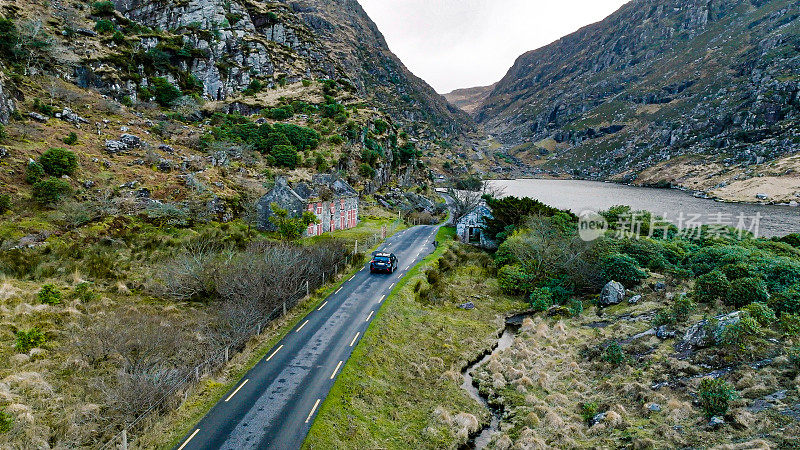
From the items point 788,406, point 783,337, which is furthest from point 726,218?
point 788,406

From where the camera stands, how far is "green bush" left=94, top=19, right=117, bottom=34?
254ft

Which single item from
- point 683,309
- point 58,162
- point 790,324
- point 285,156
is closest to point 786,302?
point 790,324

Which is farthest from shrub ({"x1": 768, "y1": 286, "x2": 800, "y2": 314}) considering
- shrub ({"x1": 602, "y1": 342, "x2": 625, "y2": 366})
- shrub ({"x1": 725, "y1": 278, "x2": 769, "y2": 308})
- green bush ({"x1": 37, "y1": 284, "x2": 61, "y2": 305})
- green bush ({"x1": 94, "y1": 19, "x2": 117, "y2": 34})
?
green bush ({"x1": 94, "y1": 19, "x2": 117, "y2": 34})

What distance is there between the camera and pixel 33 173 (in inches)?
1521

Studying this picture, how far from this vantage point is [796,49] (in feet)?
511

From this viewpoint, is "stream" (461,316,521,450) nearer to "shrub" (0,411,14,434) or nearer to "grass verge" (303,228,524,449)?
"grass verge" (303,228,524,449)

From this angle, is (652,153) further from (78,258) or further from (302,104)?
(78,258)

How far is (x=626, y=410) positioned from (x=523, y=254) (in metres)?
20.3

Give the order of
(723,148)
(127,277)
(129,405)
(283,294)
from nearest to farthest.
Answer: (129,405) < (283,294) < (127,277) < (723,148)

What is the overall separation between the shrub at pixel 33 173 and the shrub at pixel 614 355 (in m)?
54.3

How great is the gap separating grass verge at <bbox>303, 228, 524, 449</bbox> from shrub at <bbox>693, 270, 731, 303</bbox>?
12731 millimetres

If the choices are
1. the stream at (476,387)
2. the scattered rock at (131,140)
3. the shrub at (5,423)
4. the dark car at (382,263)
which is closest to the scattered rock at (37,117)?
the scattered rock at (131,140)

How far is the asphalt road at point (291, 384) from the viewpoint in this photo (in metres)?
13.8

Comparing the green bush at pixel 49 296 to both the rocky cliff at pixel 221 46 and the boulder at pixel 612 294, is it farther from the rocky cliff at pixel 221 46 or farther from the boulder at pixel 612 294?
the rocky cliff at pixel 221 46
